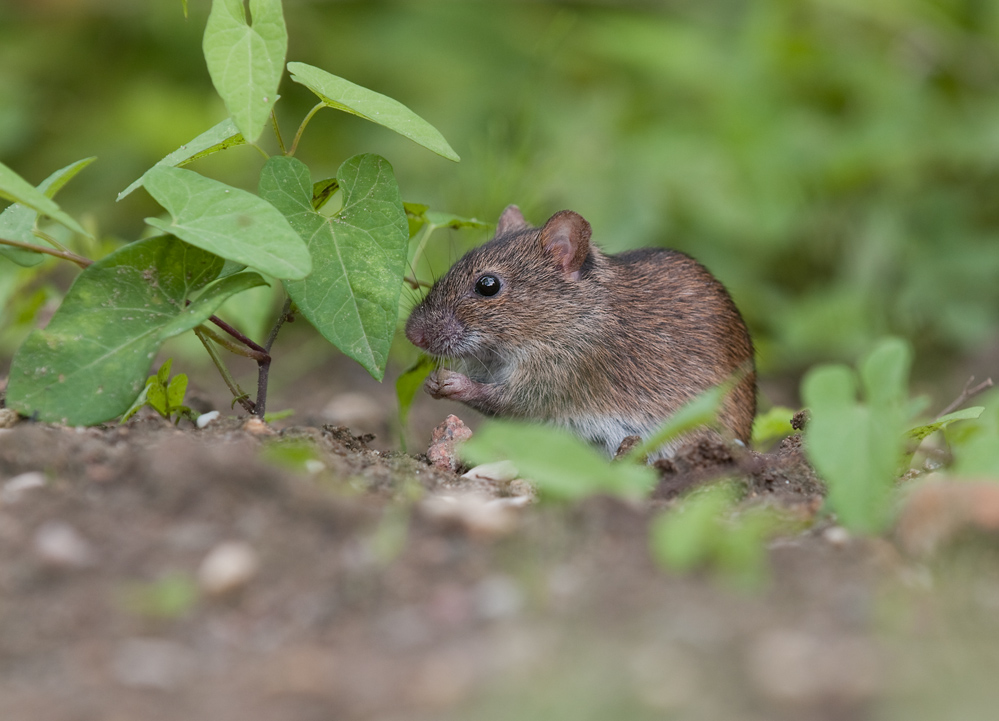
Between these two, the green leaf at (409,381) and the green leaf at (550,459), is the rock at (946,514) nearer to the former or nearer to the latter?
the green leaf at (550,459)

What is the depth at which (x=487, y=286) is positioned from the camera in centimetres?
413

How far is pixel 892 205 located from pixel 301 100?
15.0 ft

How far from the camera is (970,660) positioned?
71.8 inches

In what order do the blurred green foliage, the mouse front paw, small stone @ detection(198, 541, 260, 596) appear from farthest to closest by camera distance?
the blurred green foliage, the mouse front paw, small stone @ detection(198, 541, 260, 596)

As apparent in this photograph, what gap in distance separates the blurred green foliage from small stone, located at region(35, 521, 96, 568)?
4423mm

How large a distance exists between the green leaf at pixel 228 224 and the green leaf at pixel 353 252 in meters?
0.24

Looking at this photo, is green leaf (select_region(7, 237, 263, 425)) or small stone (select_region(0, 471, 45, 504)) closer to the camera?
small stone (select_region(0, 471, 45, 504))

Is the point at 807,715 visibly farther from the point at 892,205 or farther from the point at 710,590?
the point at 892,205

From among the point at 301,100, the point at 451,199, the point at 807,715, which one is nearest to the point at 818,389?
the point at 807,715

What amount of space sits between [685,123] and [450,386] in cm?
486

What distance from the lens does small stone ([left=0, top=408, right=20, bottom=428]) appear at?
2.97 metres

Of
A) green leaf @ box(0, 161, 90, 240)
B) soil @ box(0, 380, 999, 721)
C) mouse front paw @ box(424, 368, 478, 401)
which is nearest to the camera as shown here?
soil @ box(0, 380, 999, 721)

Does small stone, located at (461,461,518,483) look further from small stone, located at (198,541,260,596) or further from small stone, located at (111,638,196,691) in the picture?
small stone, located at (111,638,196,691)

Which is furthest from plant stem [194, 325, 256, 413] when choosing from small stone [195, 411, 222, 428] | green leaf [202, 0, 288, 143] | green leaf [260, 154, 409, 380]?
green leaf [202, 0, 288, 143]
